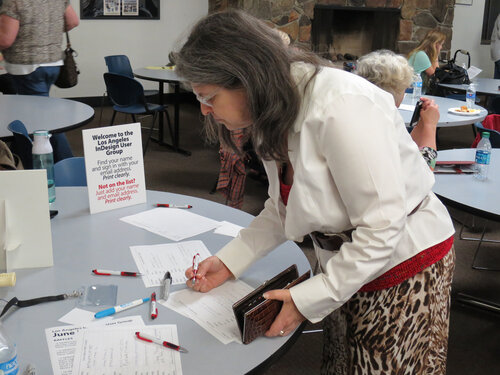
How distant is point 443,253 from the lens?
1324 mm

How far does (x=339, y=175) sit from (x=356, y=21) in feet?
24.9

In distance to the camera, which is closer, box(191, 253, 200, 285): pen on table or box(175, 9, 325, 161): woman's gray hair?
box(175, 9, 325, 161): woman's gray hair

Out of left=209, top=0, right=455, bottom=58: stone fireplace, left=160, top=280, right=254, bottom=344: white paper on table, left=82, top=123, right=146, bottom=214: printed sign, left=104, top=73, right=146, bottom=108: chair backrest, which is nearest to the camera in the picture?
left=160, top=280, right=254, bottom=344: white paper on table

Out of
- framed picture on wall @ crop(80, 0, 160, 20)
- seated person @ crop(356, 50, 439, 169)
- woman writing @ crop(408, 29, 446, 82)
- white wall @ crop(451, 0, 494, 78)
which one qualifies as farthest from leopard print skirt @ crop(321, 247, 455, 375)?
white wall @ crop(451, 0, 494, 78)

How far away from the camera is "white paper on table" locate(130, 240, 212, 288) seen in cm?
145

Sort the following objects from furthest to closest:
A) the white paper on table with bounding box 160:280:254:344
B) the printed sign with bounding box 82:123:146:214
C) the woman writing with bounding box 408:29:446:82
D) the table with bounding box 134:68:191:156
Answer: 1. the woman writing with bounding box 408:29:446:82
2. the table with bounding box 134:68:191:156
3. the printed sign with bounding box 82:123:146:214
4. the white paper on table with bounding box 160:280:254:344

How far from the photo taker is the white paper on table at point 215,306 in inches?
47.9

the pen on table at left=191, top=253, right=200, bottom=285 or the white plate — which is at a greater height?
the white plate

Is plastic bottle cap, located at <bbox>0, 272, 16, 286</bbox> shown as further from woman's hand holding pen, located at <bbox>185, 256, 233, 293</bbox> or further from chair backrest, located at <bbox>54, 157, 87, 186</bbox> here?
chair backrest, located at <bbox>54, 157, 87, 186</bbox>

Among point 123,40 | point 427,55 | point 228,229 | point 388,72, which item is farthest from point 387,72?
point 123,40

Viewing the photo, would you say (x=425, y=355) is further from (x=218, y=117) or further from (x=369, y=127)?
(x=218, y=117)

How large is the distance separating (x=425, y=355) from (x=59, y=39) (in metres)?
3.70

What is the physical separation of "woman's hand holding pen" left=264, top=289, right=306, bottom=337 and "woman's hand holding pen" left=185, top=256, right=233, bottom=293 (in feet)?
0.84

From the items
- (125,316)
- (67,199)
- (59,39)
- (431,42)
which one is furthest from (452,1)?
(125,316)
